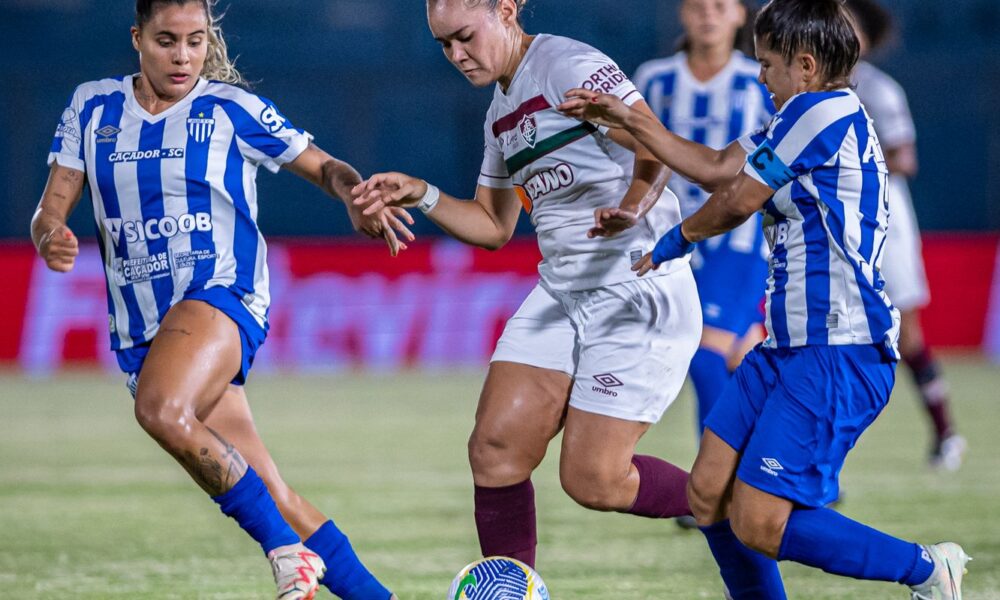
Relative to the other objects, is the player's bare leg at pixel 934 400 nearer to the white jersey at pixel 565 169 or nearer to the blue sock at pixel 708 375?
the blue sock at pixel 708 375

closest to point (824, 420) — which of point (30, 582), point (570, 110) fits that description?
point (570, 110)

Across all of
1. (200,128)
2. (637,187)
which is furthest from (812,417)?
(200,128)

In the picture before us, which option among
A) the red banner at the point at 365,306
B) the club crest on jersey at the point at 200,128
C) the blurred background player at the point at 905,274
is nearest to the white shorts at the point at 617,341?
the club crest on jersey at the point at 200,128

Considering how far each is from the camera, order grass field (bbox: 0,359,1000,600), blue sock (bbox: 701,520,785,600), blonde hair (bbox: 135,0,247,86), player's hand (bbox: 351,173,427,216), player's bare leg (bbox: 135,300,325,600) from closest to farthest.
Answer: player's bare leg (bbox: 135,300,325,600) < blue sock (bbox: 701,520,785,600) < player's hand (bbox: 351,173,427,216) < blonde hair (bbox: 135,0,247,86) < grass field (bbox: 0,359,1000,600)

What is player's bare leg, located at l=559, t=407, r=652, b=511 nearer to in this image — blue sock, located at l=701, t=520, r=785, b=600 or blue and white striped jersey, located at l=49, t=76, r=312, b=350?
blue sock, located at l=701, t=520, r=785, b=600

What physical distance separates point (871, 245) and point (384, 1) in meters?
16.5

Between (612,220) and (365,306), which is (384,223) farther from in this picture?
(365,306)

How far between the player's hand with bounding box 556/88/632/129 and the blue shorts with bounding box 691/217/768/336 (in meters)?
2.12

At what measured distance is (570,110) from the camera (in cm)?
394

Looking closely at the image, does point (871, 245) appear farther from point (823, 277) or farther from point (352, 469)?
point (352, 469)

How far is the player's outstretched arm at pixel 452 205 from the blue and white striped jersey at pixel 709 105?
1627mm

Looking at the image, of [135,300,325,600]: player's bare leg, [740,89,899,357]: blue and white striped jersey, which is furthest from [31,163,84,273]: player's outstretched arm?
[740,89,899,357]: blue and white striped jersey

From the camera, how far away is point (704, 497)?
3.96 m

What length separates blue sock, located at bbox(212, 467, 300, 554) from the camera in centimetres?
406
